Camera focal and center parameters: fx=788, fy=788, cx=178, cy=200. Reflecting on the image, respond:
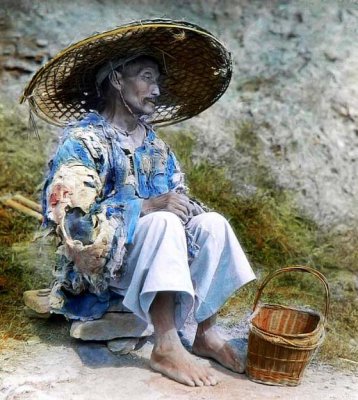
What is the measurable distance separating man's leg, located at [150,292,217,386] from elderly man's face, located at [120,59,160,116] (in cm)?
84

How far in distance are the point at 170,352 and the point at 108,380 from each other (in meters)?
0.26

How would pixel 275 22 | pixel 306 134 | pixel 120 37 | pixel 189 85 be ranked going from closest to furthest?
pixel 120 37, pixel 189 85, pixel 306 134, pixel 275 22

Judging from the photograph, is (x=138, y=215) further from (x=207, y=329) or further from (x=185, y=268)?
(x=207, y=329)

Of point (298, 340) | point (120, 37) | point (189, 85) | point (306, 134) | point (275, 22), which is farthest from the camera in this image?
point (275, 22)

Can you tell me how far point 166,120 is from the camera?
3.91m

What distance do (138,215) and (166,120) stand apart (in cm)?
90

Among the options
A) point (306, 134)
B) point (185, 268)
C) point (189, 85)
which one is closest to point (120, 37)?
point (189, 85)

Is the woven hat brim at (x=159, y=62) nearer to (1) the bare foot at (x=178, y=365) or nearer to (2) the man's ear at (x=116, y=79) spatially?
(2) the man's ear at (x=116, y=79)

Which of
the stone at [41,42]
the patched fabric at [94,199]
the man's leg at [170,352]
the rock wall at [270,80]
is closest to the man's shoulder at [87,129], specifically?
the patched fabric at [94,199]

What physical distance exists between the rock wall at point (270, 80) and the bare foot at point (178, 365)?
9.24 feet

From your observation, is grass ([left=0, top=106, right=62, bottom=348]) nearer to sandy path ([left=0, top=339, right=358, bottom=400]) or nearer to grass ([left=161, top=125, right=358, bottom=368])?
sandy path ([left=0, top=339, right=358, bottom=400])

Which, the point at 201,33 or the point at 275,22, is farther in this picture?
the point at 275,22

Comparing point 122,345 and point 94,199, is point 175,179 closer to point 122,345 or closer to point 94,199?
point 94,199

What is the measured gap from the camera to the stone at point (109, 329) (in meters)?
3.32
